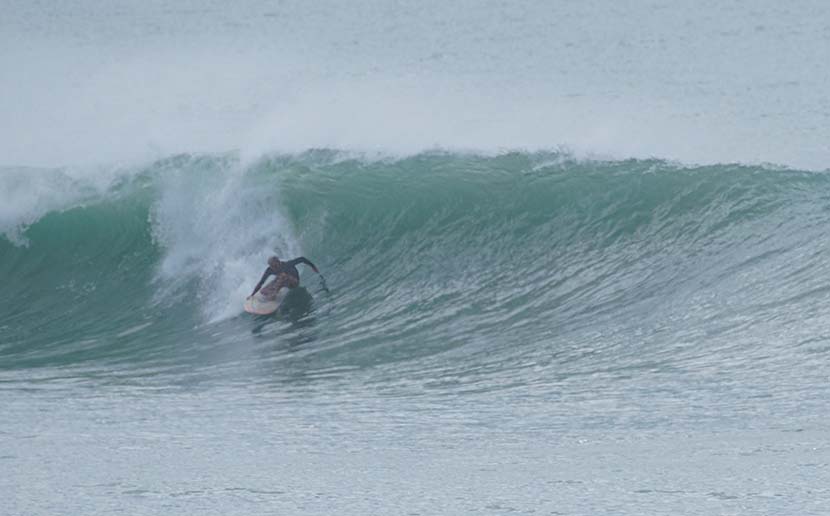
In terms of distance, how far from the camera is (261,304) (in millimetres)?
13352

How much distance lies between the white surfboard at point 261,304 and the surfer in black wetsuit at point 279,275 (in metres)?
0.04

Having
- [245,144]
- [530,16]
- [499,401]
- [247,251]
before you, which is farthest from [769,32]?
[499,401]

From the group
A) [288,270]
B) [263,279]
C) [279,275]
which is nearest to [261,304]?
[263,279]

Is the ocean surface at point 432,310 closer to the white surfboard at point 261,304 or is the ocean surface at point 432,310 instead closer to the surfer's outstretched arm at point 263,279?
the white surfboard at point 261,304

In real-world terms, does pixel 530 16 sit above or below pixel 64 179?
above

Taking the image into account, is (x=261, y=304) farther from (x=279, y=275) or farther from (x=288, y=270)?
(x=288, y=270)

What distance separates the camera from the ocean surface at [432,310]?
28.8ft

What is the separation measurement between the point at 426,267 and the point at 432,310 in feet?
4.32

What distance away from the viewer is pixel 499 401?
34.9 feet

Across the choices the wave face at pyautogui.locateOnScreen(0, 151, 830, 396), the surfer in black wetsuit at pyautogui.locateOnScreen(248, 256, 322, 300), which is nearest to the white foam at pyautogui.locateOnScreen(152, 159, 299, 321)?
the wave face at pyautogui.locateOnScreen(0, 151, 830, 396)

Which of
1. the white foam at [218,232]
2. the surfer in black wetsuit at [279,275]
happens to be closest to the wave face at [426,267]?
the white foam at [218,232]

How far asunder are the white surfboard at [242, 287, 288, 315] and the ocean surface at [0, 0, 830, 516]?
0.19 metres

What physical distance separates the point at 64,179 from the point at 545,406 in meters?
9.02

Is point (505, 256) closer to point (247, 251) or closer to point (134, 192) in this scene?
point (247, 251)
